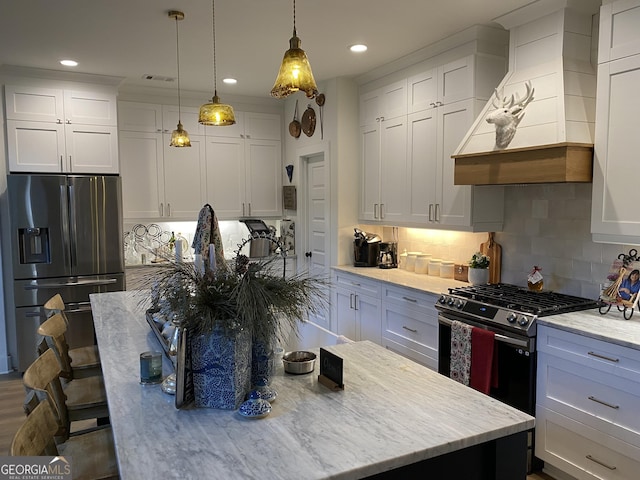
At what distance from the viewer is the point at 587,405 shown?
8.12 feet

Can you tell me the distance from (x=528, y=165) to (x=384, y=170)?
166 centimetres

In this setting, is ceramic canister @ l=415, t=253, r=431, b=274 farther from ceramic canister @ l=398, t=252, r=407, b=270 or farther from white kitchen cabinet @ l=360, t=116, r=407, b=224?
white kitchen cabinet @ l=360, t=116, r=407, b=224

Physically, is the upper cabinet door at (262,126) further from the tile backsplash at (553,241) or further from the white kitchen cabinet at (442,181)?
the tile backsplash at (553,241)

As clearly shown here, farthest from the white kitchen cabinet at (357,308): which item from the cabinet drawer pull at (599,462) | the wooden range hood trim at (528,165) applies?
the cabinet drawer pull at (599,462)

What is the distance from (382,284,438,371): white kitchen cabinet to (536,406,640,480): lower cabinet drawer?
0.93 metres

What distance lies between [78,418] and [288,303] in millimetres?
1414

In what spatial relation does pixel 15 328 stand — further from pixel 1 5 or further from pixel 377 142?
pixel 377 142

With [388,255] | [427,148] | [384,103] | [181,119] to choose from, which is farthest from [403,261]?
[181,119]

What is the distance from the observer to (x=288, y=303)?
1.58m

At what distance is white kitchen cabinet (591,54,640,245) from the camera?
8.28 feet

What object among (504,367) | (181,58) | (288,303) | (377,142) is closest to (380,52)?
(377,142)

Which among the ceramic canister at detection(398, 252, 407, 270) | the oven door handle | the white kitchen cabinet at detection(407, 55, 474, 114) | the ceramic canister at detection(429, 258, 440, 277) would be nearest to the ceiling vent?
the white kitchen cabinet at detection(407, 55, 474, 114)

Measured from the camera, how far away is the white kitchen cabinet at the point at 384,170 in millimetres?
4219

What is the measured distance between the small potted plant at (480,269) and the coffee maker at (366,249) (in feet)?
3.94
